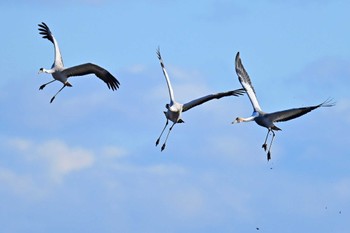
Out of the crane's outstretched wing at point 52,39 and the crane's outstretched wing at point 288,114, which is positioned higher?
the crane's outstretched wing at point 52,39

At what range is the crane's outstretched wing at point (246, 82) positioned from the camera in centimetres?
4534

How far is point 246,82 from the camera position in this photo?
47031 millimetres

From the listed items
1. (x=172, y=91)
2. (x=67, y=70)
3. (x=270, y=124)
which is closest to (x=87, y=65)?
(x=67, y=70)

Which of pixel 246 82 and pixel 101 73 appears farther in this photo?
pixel 101 73

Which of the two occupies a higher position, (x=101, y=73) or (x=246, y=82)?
(x=101, y=73)

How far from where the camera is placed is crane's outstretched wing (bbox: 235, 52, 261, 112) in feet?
149

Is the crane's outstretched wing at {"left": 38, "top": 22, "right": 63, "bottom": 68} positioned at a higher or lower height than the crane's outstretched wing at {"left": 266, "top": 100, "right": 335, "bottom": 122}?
higher

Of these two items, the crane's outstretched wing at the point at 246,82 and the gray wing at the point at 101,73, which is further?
the gray wing at the point at 101,73

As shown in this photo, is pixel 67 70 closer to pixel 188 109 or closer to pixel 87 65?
pixel 87 65

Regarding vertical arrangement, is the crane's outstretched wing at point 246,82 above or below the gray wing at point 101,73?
below

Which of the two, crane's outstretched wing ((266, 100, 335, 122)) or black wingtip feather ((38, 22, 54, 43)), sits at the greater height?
black wingtip feather ((38, 22, 54, 43))

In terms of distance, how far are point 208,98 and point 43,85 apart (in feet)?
22.0

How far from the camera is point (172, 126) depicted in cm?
4553

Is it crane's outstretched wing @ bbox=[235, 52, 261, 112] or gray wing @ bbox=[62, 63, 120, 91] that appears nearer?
crane's outstretched wing @ bbox=[235, 52, 261, 112]
